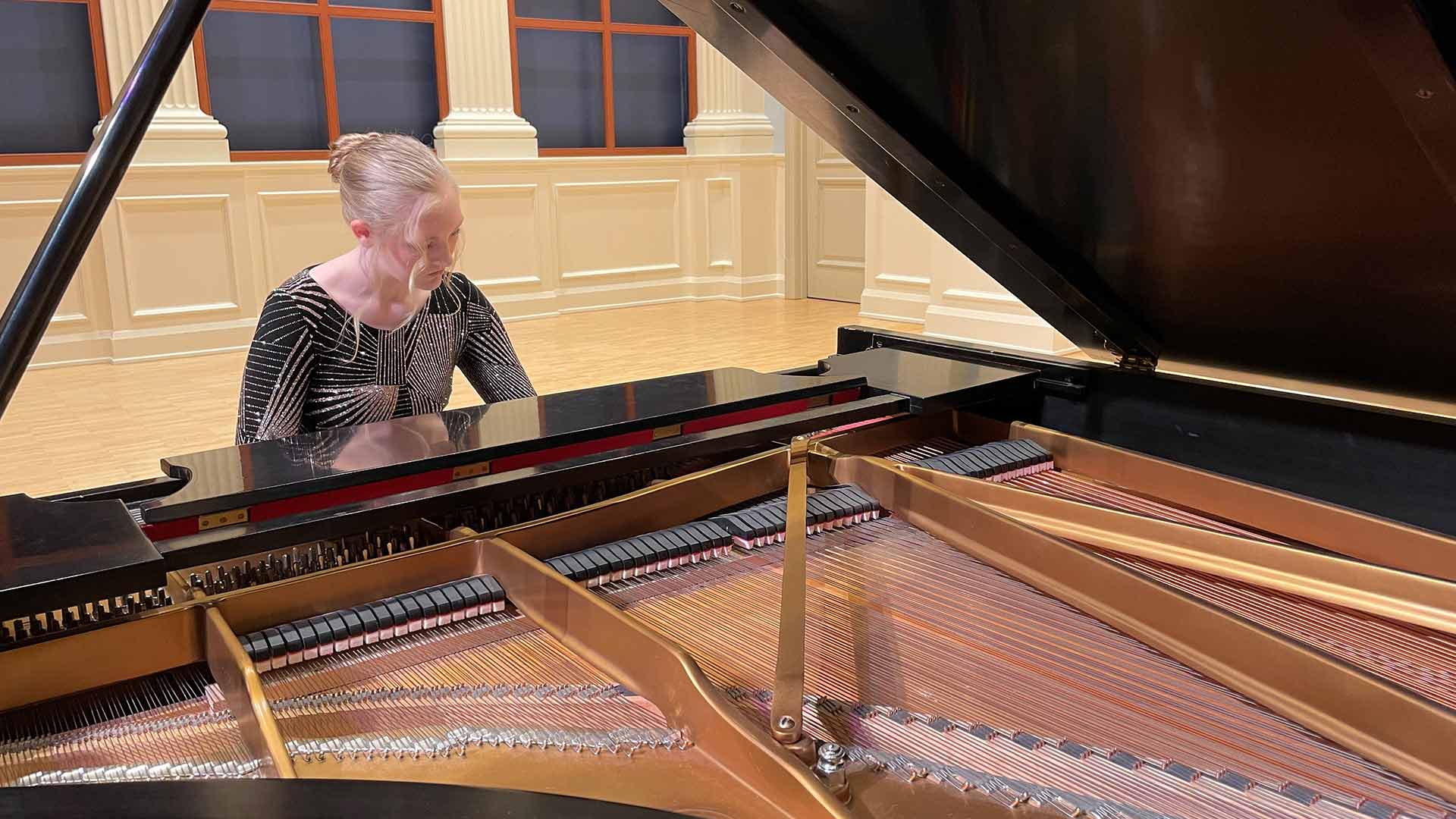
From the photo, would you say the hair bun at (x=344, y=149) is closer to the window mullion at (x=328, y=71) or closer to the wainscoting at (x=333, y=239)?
the wainscoting at (x=333, y=239)

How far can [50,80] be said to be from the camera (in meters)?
6.12

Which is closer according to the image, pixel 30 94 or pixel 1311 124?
pixel 1311 124

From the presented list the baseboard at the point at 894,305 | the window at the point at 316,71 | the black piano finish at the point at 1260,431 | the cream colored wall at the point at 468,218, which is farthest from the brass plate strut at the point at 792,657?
the window at the point at 316,71

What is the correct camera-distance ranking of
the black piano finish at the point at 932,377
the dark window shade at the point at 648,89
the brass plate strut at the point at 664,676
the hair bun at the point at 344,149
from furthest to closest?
1. the dark window shade at the point at 648,89
2. the hair bun at the point at 344,149
3. the black piano finish at the point at 932,377
4. the brass plate strut at the point at 664,676

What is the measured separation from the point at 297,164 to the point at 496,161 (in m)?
Answer: 1.30

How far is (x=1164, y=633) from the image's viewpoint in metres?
1.23

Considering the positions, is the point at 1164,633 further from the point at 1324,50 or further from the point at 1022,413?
the point at 1022,413

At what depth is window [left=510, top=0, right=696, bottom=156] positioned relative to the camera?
7945 mm

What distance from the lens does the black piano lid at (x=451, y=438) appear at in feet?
4.38

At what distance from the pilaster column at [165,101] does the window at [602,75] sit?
217cm

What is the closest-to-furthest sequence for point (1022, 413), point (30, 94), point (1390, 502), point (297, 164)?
point (1390, 502)
point (1022, 413)
point (30, 94)
point (297, 164)

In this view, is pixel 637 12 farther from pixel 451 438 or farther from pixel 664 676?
pixel 664 676

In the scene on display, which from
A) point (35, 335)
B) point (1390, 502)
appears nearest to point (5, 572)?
point (35, 335)

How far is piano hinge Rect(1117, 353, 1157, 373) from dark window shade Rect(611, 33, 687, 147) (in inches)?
274
